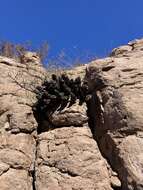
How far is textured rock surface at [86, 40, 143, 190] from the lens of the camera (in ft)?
22.7

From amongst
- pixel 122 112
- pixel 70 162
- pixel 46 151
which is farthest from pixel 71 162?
pixel 122 112

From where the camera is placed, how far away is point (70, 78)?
899 centimetres

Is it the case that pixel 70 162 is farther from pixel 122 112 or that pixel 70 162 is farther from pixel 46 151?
pixel 122 112

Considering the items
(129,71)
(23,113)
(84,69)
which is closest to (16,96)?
(23,113)

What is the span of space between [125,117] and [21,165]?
175 cm

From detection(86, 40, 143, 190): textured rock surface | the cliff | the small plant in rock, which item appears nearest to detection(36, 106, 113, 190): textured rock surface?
the cliff

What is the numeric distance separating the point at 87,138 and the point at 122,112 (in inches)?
28.1

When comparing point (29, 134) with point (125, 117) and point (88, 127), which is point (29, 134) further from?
point (125, 117)

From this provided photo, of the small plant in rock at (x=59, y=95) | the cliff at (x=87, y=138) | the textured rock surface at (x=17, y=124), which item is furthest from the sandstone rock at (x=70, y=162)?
the small plant in rock at (x=59, y=95)

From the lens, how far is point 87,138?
25.1 ft

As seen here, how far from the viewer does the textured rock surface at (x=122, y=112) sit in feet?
22.7

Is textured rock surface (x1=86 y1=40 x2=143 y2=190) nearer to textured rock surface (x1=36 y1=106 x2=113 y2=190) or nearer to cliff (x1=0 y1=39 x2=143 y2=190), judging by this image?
cliff (x1=0 y1=39 x2=143 y2=190)

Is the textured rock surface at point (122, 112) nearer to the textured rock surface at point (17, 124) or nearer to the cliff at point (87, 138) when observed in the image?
the cliff at point (87, 138)

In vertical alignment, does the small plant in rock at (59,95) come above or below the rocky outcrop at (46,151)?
above
